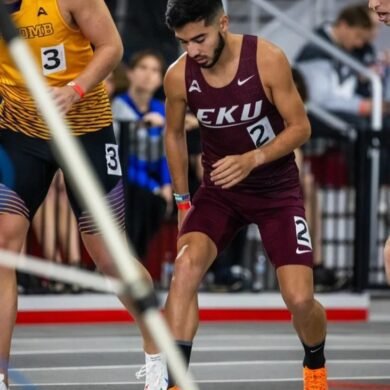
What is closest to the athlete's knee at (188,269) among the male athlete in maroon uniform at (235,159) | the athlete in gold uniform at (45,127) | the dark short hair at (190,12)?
the male athlete in maroon uniform at (235,159)

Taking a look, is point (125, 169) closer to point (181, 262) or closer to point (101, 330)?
point (101, 330)

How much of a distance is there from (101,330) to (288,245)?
476 centimetres

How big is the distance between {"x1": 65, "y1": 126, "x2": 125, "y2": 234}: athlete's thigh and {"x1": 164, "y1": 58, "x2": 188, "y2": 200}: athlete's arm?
0.29 m

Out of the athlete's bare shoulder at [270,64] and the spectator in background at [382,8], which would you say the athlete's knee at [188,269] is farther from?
the spectator in background at [382,8]

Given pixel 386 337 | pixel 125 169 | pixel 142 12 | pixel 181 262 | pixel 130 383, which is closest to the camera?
pixel 181 262

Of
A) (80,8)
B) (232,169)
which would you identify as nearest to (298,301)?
(232,169)

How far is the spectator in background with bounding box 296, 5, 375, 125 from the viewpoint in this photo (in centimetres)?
1521

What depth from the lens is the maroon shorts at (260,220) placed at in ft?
25.0

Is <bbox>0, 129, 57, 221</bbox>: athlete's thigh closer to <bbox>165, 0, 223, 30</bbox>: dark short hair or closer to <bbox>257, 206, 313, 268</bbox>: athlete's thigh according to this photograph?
<bbox>165, 0, 223, 30</bbox>: dark short hair

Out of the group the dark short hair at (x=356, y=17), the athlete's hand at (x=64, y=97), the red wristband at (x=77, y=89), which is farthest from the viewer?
the dark short hair at (x=356, y=17)

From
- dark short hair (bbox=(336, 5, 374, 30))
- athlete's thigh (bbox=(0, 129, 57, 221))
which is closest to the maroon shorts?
athlete's thigh (bbox=(0, 129, 57, 221))

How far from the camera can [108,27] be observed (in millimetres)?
7566

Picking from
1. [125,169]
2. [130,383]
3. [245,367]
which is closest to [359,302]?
[125,169]

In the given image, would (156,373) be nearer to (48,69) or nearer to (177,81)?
(177,81)
